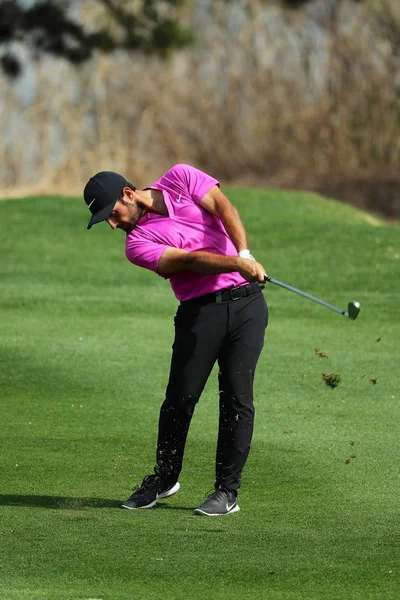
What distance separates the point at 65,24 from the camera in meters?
24.0

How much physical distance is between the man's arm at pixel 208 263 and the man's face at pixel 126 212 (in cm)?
28

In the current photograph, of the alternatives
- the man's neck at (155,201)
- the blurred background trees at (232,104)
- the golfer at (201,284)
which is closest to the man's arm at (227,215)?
the golfer at (201,284)

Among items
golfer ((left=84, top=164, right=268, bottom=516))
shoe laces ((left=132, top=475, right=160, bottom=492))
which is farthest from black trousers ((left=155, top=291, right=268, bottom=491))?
shoe laces ((left=132, top=475, right=160, bottom=492))

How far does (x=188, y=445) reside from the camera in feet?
29.3

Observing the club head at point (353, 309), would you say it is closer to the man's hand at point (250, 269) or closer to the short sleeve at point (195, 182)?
the man's hand at point (250, 269)

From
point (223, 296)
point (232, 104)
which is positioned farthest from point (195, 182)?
point (232, 104)

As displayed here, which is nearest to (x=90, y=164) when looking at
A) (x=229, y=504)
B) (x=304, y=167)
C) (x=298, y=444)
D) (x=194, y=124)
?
(x=194, y=124)

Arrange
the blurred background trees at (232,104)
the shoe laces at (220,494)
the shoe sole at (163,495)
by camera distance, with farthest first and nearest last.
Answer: the blurred background trees at (232,104), the shoe sole at (163,495), the shoe laces at (220,494)

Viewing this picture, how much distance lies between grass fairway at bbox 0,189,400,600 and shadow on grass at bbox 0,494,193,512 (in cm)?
1

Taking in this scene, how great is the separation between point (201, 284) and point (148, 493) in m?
1.20

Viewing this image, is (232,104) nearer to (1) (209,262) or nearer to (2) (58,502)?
(2) (58,502)

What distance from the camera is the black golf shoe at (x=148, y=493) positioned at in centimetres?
721

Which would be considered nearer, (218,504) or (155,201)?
(155,201)

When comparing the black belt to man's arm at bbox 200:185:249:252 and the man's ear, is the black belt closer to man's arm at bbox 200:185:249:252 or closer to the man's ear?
man's arm at bbox 200:185:249:252
